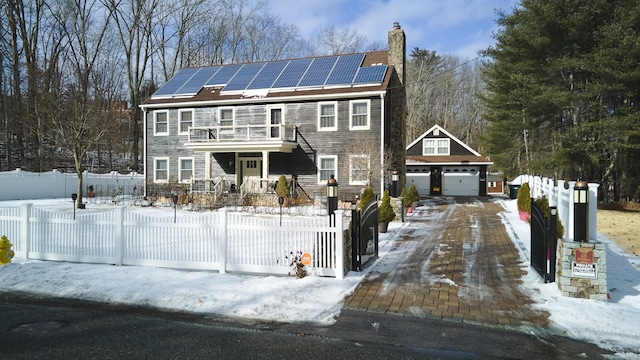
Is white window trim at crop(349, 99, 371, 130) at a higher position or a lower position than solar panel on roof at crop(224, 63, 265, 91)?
lower

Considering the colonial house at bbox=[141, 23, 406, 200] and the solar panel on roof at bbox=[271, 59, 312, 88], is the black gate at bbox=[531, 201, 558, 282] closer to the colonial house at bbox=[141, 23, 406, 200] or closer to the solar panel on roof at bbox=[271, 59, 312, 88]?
the colonial house at bbox=[141, 23, 406, 200]

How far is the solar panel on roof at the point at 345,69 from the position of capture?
2056 centimetres

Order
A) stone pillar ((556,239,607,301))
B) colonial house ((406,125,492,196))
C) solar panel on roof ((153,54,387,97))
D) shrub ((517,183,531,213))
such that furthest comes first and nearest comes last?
colonial house ((406,125,492,196)) < solar panel on roof ((153,54,387,97)) < shrub ((517,183,531,213)) < stone pillar ((556,239,607,301))

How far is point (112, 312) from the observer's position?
537 centimetres

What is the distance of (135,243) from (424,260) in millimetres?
5605

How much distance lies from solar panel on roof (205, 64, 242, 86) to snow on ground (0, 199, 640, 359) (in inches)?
689

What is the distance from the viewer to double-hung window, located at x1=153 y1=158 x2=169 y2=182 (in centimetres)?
2329

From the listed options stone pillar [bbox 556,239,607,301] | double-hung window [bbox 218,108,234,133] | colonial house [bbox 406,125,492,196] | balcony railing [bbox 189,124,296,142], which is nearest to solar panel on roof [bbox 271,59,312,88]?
balcony railing [bbox 189,124,296,142]

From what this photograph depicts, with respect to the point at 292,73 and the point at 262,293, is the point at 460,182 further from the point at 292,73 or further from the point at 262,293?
the point at 262,293

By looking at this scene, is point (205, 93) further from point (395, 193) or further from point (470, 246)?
point (470, 246)

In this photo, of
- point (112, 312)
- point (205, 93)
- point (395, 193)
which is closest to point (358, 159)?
point (395, 193)

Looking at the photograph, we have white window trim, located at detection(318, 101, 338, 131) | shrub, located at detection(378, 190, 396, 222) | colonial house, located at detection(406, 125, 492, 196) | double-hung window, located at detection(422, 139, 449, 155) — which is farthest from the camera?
double-hung window, located at detection(422, 139, 449, 155)

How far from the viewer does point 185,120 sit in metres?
22.8

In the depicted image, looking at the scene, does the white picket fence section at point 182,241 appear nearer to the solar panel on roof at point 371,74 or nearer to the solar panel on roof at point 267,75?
the solar panel on roof at point 371,74
